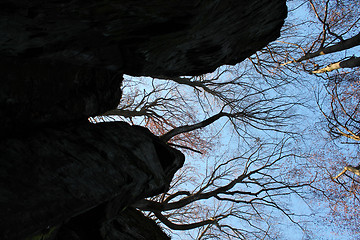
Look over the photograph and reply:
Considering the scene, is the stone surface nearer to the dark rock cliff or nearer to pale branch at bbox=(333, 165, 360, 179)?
the dark rock cliff

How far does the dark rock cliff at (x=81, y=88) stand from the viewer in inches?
72.6

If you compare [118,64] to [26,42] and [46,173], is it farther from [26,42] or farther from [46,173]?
[46,173]

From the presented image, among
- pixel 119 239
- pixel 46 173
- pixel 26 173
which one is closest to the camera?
pixel 26 173

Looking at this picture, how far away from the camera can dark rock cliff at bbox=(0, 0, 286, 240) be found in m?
1.84

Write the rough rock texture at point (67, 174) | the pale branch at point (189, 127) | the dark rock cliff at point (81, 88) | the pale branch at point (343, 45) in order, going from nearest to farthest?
1. the rough rock texture at point (67, 174)
2. the dark rock cliff at point (81, 88)
3. the pale branch at point (343, 45)
4. the pale branch at point (189, 127)

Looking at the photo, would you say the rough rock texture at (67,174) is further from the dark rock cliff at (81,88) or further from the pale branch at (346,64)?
the pale branch at (346,64)

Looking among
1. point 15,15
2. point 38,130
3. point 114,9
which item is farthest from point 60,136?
point 114,9

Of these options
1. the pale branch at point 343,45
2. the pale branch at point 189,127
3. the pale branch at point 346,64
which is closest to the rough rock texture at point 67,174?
the pale branch at point 189,127

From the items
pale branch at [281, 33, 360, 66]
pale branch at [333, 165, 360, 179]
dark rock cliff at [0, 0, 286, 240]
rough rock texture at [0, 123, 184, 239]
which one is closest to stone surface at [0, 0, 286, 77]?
dark rock cliff at [0, 0, 286, 240]

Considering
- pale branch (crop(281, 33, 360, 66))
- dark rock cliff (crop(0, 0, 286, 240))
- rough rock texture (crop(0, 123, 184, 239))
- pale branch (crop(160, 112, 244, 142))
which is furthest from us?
pale branch (crop(160, 112, 244, 142))

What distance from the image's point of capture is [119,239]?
356 cm

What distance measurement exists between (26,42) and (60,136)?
1184mm

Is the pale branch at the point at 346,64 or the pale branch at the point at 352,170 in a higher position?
the pale branch at the point at 346,64

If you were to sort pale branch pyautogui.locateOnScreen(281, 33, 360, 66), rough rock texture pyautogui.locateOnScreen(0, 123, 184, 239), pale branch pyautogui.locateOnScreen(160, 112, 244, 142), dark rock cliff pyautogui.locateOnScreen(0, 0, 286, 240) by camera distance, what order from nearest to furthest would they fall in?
1. rough rock texture pyautogui.locateOnScreen(0, 123, 184, 239)
2. dark rock cliff pyautogui.locateOnScreen(0, 0, 286, 240)
3. pale branch pyautogui.locateOnScreen(281, 33, 360, 66)
4. pale branch pyautogui.locateOnScreen(160, 112, 244, 142)
